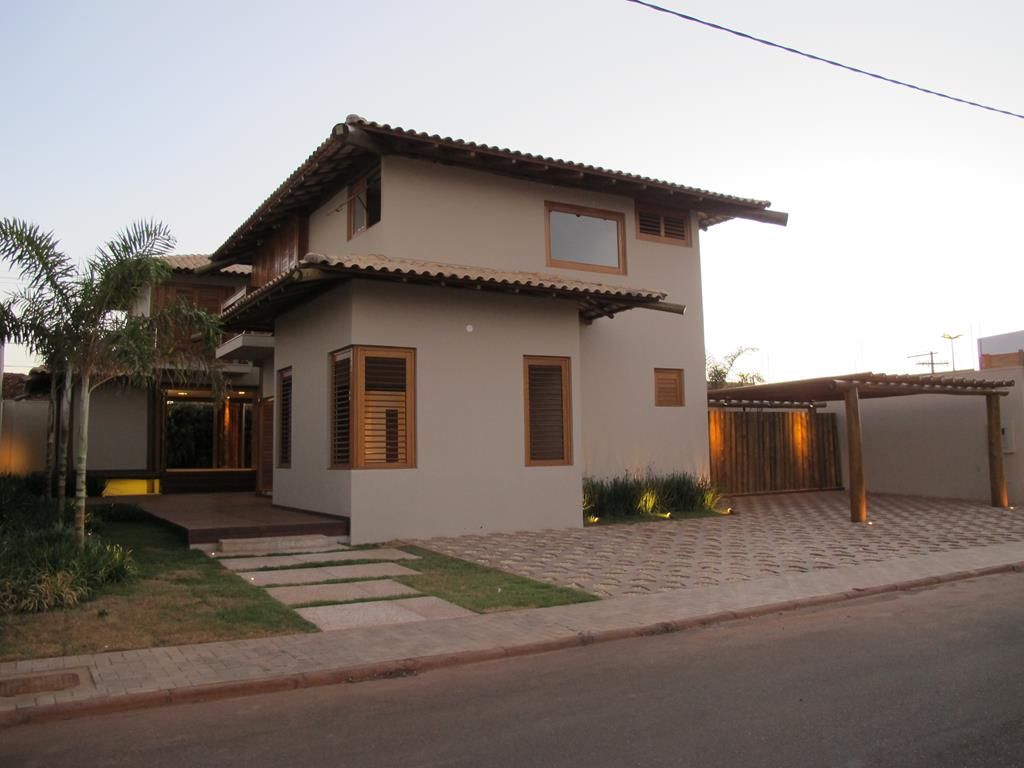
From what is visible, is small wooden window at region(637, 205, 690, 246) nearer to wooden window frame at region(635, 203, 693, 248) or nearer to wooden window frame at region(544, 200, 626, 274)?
wooden window frame at region(635, 203, 693, 248)

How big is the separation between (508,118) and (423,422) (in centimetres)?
544

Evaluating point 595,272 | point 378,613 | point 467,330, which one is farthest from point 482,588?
point 595,272

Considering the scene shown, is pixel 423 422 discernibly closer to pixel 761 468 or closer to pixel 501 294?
pixel 501 294

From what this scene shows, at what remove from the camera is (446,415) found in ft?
42.5

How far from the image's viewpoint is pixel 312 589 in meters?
8.85

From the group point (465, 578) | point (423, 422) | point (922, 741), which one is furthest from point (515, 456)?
point (922, 741)

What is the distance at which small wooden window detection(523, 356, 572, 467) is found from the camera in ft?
45.7

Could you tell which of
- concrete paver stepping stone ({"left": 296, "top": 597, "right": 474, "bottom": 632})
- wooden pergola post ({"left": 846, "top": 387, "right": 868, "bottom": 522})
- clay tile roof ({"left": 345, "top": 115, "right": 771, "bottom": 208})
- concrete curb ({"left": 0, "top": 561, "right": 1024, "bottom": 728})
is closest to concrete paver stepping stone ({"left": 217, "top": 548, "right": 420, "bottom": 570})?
concrete paver stepping stone ({"left": 296, "top": 597, "right": 474, "bottom": 632})

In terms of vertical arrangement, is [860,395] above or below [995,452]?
above

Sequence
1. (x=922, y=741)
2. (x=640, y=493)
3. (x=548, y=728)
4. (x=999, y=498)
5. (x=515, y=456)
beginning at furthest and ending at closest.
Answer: (x=999, y=498)
(x=640, y=493)
(x=515, y=456)
(x=548, y=728)
(x=922, y=741)

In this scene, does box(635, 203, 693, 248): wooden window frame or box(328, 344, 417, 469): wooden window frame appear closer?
box(328, 344, 417, 469): wooden window frame

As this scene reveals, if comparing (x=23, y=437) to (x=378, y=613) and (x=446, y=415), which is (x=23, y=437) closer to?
(x=446, y=415)

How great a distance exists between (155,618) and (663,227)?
1280cm

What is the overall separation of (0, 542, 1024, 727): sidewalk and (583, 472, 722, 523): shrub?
6.16m
